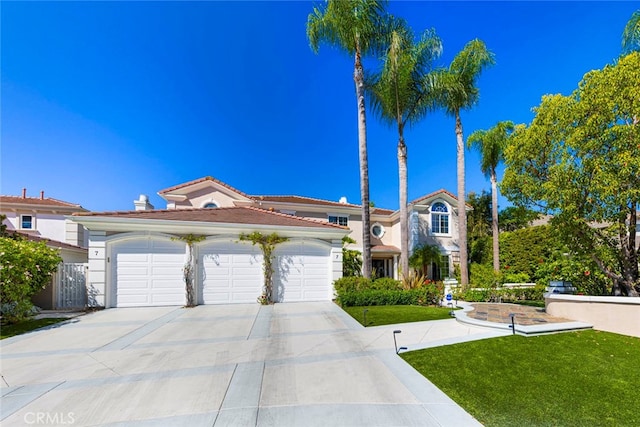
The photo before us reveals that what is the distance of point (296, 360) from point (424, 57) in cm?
1587

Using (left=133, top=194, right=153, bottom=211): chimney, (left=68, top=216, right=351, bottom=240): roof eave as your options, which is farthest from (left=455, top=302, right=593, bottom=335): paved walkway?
(left=133, top=194, right=153, bottom=211): chimney

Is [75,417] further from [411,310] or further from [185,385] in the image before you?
[411,310]

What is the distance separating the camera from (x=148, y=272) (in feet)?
35.6

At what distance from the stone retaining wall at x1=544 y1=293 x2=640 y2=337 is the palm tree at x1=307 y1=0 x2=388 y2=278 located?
6725 mm

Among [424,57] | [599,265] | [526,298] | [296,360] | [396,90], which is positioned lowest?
[526,298]

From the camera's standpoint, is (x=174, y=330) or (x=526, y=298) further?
(x=526, y=298)

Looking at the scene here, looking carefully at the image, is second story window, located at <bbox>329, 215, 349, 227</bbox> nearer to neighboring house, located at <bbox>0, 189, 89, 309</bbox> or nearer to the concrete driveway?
the concrete driveway

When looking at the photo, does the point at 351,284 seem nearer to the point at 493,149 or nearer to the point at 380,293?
the point at 380,293

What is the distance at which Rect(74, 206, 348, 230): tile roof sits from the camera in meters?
10.9

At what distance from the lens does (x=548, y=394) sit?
409 centimetres

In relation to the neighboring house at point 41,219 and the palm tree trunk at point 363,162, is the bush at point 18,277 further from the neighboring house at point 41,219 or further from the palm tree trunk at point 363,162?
the palm tree trunk at point 363,162

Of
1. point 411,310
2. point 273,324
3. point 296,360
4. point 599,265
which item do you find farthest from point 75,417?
point 599,265
